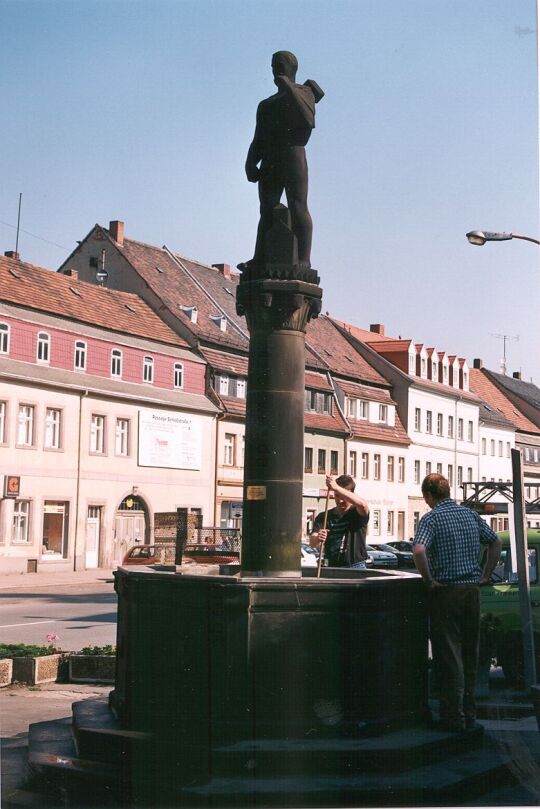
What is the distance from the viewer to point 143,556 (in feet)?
112

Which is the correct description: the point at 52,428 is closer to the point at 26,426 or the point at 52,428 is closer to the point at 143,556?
the point at 26,426

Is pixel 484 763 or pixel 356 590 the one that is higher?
pixel 356 590

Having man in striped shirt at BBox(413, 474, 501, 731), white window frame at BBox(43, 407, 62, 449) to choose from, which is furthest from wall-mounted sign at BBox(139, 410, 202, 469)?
man in striped shirt at BBox(413, 474, 501, 731)

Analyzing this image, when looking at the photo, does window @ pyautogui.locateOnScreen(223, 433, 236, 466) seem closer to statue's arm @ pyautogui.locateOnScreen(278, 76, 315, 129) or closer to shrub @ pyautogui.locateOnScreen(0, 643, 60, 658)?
shrub @ pyautogui.locateOnScreen(0, 643, 60, 658)

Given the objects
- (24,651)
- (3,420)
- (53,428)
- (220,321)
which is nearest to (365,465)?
(220,321)

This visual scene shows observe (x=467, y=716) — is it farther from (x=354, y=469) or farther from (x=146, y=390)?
(x=354, y=469)

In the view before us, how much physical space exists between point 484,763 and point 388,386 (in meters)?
57.0

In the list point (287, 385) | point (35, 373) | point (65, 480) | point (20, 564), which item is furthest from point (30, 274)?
point (287, 385)

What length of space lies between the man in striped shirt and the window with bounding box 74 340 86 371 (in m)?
33.8

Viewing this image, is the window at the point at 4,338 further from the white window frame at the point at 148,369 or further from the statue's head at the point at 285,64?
the statue's head at the point at 285,64

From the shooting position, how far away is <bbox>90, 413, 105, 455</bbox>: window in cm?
4138

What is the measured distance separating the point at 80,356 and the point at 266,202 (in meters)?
32.6

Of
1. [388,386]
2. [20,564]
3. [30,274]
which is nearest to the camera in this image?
[20,564]

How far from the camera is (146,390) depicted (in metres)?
43.8
